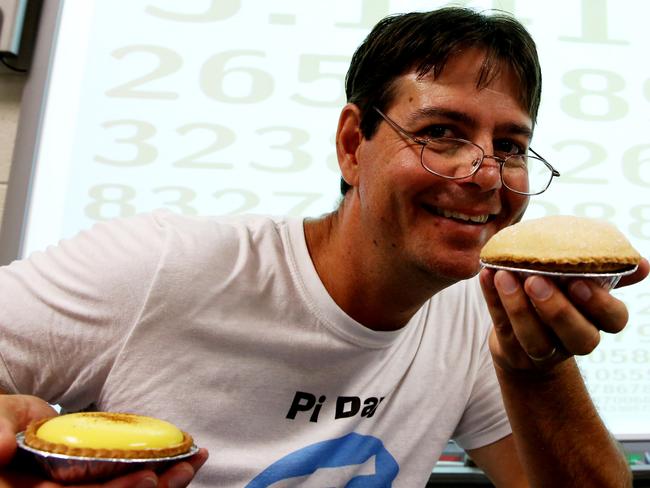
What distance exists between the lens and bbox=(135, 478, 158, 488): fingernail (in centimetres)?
63

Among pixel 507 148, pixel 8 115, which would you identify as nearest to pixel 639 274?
pixel 507 148

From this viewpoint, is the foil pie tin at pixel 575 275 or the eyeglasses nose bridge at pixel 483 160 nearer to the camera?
the foil pie tin at pixel 575 275

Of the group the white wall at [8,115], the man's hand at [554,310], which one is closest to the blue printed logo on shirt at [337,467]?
A: the man's hand at [554,310]

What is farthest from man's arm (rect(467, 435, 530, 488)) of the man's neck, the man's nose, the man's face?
the man's nose

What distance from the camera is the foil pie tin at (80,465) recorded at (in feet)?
2.12

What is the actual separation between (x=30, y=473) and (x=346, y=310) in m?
0.68

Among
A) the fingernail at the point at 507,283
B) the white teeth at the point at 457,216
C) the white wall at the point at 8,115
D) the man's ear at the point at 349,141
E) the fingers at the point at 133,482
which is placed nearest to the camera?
the fingers at the point at 133,482

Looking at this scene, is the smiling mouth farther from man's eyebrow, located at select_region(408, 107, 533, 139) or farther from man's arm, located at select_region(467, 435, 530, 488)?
man's arm, located at select_region(467, 435, 530, 488)

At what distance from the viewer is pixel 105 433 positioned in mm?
693

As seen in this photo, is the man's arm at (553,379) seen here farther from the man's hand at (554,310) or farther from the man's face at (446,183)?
the man's face at (446,183)

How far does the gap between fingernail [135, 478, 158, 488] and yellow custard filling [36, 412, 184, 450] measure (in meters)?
0.05

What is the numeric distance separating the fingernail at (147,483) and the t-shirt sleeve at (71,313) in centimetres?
43

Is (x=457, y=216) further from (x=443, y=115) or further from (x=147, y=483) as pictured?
(x=147, y=483)

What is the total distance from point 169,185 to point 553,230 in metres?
1.27
